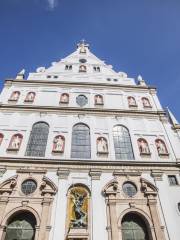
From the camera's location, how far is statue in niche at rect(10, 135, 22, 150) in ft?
47.0

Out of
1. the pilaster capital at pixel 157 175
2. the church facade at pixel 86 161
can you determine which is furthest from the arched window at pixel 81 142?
the pilaster capital at pixel 157 175

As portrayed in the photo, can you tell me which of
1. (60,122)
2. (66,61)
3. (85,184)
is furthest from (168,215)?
(66,61)

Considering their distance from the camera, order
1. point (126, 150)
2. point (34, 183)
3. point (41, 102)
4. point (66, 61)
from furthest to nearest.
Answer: point (66, 61) → point (41, 102) → point (126, 150) → point (34, 183)

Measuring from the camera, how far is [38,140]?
1513 cm

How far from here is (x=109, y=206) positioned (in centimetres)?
1188

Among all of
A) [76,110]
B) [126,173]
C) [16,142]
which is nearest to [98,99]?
[76,110]

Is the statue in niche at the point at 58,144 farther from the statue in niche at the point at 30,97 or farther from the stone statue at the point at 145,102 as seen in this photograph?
the stone statue at the point at 145,102

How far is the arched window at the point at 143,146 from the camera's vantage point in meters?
14.9

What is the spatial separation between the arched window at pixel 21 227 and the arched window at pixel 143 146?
26.1 feet

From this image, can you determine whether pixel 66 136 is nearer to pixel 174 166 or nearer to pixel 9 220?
pixel 9 220

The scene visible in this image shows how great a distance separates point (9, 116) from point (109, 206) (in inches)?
387

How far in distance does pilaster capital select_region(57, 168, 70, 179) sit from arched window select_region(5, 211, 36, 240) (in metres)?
2.58

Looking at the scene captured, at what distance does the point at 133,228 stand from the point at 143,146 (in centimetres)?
555

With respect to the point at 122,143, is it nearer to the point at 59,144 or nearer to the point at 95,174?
the point at 95,174
